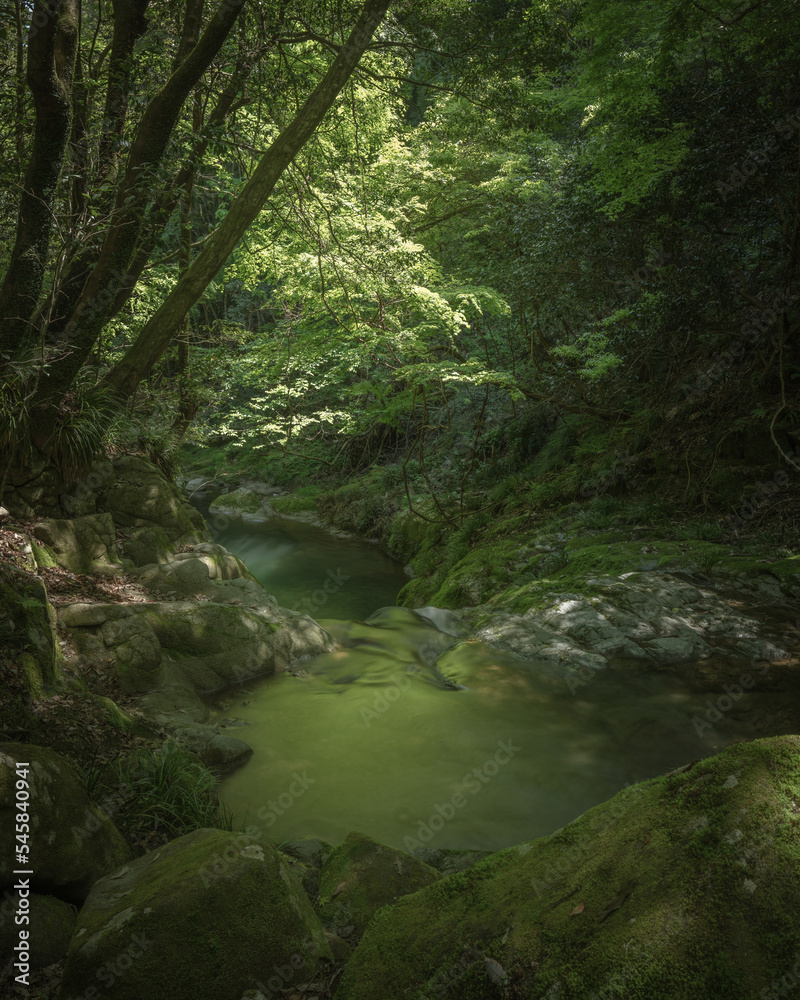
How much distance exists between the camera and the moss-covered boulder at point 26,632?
3.48 metres

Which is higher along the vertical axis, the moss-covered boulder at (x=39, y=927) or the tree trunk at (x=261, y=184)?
the tree trunk at (x=261, y=184)

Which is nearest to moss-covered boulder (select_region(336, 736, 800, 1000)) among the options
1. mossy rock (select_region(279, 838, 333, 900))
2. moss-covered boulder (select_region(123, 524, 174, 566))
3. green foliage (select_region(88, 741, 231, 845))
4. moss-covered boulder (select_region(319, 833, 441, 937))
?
moss-covered boulder (select_region(319, 833, 441, 937))

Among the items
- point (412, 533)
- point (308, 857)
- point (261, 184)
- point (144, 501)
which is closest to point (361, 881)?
point (308, 857)

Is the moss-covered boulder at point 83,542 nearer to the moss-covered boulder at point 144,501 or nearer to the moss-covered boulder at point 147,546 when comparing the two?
the moss-covered boulder at point 147,546

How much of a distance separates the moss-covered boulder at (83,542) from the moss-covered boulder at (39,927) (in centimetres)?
429

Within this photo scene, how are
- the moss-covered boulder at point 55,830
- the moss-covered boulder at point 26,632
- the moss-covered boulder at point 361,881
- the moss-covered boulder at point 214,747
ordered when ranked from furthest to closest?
the moss-covered boulder at point 214,747 < the moss-covered boulder at point 26,632 < the moss-covered boulder at point 361,881 < the moss-covered boulder at point 55,830

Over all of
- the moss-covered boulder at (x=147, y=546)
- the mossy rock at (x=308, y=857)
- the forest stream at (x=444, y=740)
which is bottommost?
the forest stream at (x=444, y=740)

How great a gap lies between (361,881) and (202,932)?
2.80 ft

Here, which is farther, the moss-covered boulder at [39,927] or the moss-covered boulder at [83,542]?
the moss-covered boulder at [83,542]

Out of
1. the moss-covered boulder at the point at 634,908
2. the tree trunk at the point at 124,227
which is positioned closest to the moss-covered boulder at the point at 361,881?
the moss-covered boulder at the point at 634,908

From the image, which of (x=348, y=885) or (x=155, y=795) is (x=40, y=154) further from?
(x=348, y=885)

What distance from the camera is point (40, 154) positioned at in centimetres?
469

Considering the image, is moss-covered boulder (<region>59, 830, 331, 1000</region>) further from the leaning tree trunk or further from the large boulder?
the leaning tree trunk

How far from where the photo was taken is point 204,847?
2311 millimetres
